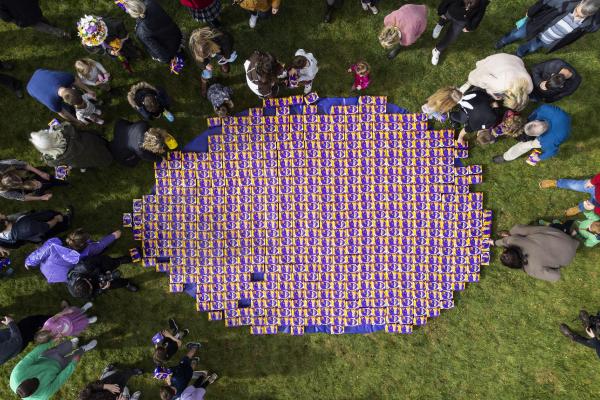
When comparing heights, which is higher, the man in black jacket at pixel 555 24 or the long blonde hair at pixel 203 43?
the man in black jacket at pixel 555 24

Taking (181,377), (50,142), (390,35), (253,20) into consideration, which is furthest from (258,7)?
(181,377)

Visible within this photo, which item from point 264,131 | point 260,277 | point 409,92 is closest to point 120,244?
point 260,277

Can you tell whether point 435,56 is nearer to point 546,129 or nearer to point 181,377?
point 546,129

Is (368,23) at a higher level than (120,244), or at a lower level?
higher

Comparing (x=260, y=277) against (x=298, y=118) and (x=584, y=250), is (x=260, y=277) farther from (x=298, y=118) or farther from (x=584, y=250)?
(x=584, y=250)

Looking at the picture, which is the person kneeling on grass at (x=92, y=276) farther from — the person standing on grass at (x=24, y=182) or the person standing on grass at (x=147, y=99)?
the person standing on grass at (x=147, y=99)

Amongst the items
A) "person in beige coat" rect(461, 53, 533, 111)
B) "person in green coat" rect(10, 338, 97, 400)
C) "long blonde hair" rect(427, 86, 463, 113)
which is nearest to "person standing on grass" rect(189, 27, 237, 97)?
"long blonde hair" rect(427, 86, 463, 113)

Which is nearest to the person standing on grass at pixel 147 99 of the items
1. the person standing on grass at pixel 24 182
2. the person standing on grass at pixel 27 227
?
the person standing on grass at pixel 24 182
